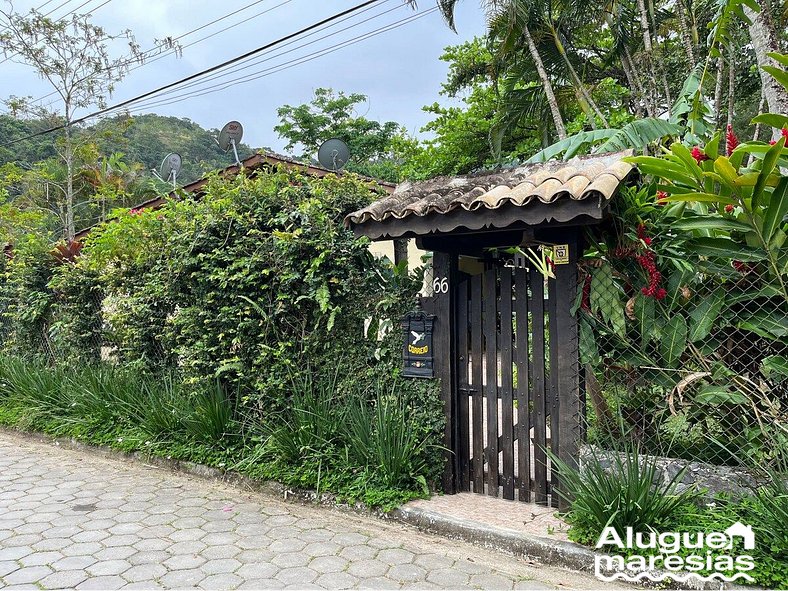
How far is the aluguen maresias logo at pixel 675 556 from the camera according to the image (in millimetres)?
2992

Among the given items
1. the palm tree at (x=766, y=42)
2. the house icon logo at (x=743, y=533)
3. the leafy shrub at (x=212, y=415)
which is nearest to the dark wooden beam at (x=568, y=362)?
the house icon logo at (x=743, y=533)

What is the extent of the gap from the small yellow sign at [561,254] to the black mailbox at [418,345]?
110cm

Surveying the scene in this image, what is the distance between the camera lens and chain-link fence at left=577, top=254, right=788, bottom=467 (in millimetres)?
3338

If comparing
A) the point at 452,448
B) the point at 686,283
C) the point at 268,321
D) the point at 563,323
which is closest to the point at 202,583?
the point at 452,448

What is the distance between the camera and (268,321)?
16.9 feet

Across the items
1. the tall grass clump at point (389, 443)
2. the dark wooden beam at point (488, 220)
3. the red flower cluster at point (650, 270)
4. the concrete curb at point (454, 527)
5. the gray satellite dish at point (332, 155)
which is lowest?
the concrete curb at point (454, 527)

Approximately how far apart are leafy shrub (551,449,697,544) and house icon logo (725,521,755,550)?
0.28m

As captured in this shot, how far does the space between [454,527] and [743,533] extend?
5.71 ft

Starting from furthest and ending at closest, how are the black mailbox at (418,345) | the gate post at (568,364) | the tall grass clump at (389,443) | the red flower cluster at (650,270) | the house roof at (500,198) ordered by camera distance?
the black mailbox at (418,345), the tall grass clump at (389,443), the gate post at (568,364), the red flower cluster at (650,270), the house roof at (500,198)

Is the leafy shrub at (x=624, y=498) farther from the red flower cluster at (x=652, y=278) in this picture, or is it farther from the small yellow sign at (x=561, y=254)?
the small yellow sign at (x=561, y=254)

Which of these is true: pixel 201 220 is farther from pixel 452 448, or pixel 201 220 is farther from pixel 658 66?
pixel 658 66

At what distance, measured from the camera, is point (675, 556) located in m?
3.10

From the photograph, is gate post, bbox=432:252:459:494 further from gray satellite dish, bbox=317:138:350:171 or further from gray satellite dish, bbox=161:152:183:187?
gray satellite dish, bbox=161:152:183:187

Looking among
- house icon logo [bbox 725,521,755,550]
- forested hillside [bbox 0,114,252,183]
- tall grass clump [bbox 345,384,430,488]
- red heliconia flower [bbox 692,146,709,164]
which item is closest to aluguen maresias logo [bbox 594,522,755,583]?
house icon logo [bbox 725,521,755,550]
